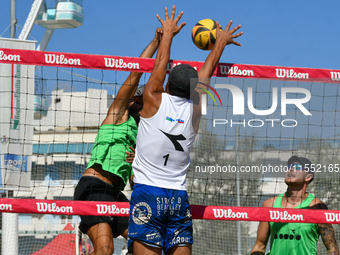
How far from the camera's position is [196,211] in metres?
4.50

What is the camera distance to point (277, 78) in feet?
16.5

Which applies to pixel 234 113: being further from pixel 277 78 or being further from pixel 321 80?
pixel 321 80

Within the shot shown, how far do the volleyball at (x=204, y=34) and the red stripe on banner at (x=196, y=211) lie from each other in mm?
1780

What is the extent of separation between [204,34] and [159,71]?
142cm

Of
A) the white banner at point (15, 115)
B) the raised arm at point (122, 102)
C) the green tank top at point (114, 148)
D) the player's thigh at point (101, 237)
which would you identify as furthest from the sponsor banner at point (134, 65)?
the white banner at point (15, 115)

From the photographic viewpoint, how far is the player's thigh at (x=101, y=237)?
13.8 ft

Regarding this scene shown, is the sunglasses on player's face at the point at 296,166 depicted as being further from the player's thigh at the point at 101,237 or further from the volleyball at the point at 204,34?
the player's thigh at the point at 101,237

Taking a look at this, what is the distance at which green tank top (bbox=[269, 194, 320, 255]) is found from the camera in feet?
14.7

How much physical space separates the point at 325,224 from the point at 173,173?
2.02 meters

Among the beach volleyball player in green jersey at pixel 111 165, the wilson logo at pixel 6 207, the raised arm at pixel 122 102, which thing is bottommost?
the wilson logo at pixel 6 207

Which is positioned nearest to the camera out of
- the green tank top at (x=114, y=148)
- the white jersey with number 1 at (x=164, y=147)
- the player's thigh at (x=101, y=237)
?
the white jersey with number 1 at (x=164, y=147)

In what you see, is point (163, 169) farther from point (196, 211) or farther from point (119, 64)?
point (119, 64)

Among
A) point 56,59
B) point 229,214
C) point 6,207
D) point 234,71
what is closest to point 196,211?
point 229,214

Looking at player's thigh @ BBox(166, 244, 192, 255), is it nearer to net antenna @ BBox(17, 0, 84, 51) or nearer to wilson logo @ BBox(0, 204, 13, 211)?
wilson logo @ BBox(0, 204, 13, 211)
